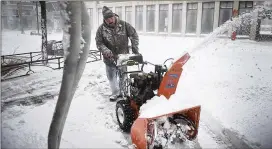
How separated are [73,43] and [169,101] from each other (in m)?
1.48

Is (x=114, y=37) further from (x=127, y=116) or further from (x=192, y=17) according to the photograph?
(x=192, y=17)

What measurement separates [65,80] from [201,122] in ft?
8.53

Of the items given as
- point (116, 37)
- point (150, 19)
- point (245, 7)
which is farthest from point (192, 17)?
point (116, 37)

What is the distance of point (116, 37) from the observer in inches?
159

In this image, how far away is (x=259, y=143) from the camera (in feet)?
9.65

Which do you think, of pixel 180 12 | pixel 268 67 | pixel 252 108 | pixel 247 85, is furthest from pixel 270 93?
pixel 180 12

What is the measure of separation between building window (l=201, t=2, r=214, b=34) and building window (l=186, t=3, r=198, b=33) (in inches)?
16.4

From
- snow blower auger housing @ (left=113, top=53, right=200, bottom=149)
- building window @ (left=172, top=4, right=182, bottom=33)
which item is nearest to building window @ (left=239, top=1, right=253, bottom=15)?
building window @ (left=172, top=4, right=182, bottom=33)

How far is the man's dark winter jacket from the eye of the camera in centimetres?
397

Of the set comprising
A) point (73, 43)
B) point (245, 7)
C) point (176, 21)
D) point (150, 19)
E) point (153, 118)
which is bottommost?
point (153, 118)

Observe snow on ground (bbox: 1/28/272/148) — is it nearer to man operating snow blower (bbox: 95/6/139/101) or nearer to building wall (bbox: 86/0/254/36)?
man operating snow blower (bbox: 95/6/139/101)

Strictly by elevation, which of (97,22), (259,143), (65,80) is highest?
(97,22)

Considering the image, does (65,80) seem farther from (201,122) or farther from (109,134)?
(201,122)

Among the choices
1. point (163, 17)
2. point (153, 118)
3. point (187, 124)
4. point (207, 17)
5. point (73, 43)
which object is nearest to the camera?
point (73, 43)
